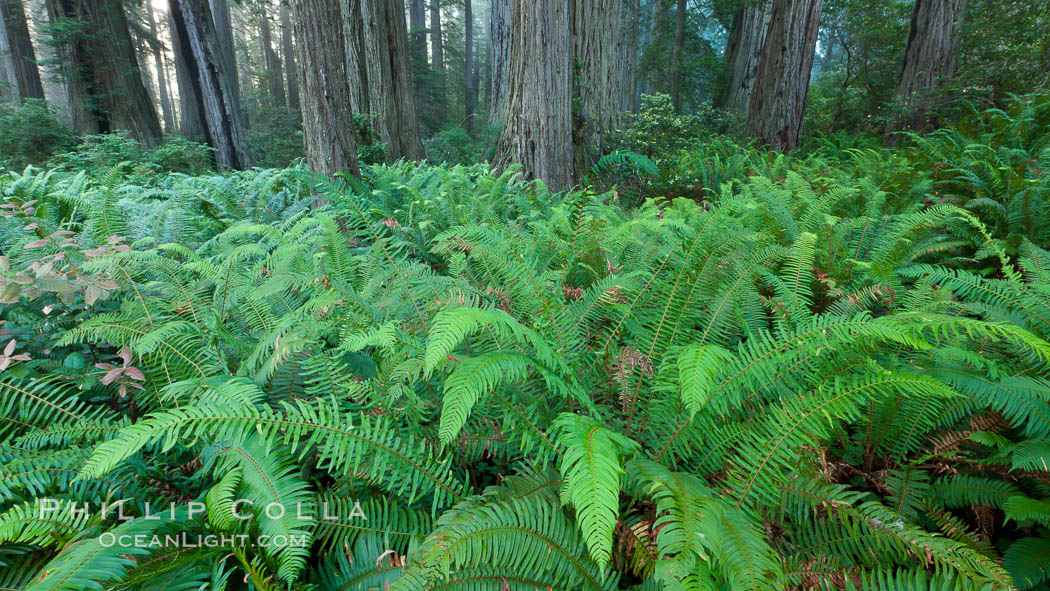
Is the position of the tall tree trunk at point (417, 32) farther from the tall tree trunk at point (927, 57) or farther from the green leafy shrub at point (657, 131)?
the tall tree trunk at point (927, 57)

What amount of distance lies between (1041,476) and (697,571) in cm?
121

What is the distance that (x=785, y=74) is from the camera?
6430mm

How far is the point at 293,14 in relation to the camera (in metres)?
3.83

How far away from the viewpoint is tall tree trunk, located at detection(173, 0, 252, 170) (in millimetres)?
7551

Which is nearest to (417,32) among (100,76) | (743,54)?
(100,76)

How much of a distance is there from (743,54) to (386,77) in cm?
961

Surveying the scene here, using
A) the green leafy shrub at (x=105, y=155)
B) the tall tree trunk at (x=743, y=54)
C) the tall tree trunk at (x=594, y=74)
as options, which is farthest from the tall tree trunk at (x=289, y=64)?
the tall tree trunk at (x=743, y=54)

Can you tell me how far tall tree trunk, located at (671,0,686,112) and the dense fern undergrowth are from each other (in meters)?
13.8

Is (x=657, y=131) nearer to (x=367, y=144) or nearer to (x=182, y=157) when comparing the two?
(x=367, y=144)

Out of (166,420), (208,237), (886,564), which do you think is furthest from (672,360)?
(208,237)

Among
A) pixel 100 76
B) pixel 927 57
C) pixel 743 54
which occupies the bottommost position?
pixel 927 57

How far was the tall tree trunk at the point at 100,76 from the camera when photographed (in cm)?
855

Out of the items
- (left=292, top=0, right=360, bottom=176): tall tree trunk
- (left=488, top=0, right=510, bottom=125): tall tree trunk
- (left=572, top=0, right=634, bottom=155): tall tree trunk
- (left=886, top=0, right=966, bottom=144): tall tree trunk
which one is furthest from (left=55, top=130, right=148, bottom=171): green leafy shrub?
(left=886, top=0, right=966, bottom=144): tall tree trunk

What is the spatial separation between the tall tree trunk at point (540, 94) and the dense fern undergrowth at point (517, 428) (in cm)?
266
